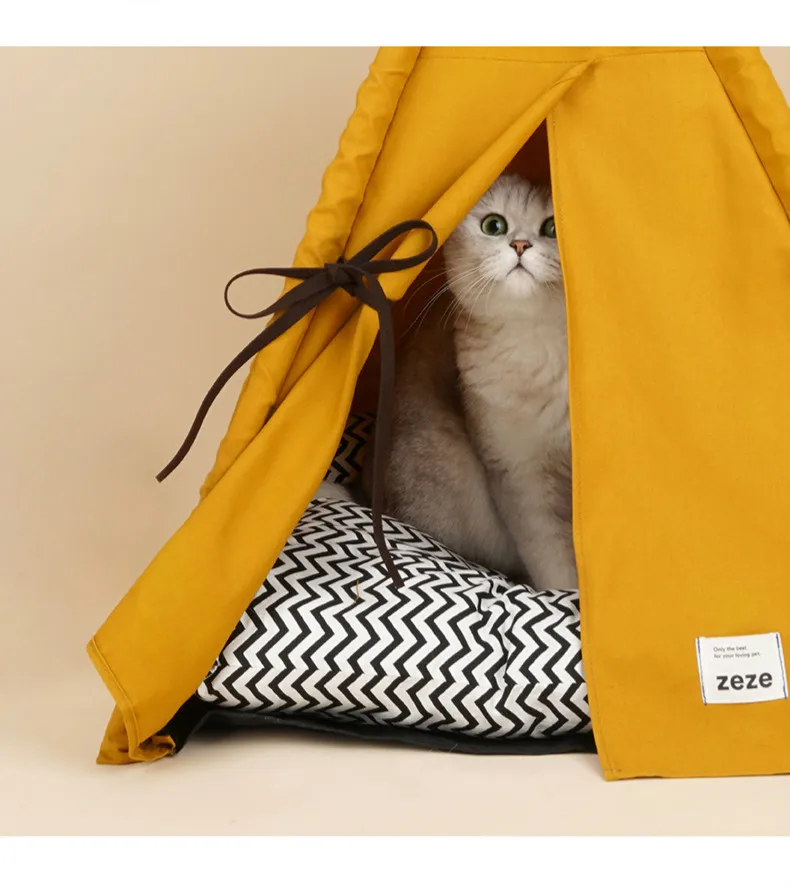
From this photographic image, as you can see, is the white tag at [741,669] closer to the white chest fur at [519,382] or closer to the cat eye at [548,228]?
the white chest fur at [519,382]

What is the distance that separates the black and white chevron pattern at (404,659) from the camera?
1.49 m

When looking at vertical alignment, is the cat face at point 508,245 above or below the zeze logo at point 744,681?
above

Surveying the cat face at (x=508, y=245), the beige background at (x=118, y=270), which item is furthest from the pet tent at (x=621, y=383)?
the beige background at (x=118, y=270)

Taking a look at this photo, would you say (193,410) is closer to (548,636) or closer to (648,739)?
(548,636)

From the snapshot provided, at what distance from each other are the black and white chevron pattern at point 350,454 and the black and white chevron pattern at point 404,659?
56cm

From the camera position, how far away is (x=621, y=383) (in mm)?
1465

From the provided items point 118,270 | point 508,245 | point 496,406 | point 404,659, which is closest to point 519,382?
point 496,406

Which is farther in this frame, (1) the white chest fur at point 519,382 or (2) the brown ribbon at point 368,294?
(1) the white chest fur at point 519,382

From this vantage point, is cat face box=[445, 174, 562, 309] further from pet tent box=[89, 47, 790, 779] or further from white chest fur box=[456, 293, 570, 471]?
pet tent box=[89, 47, 790, 779]

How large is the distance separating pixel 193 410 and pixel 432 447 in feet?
A: 1.85

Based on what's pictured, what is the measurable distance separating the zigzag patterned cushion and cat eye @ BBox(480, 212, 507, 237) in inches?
23.7

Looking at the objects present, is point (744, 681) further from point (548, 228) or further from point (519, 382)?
point (548, 228)

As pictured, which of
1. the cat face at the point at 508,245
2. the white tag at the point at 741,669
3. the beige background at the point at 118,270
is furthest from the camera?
the beige background at the point at 118,270

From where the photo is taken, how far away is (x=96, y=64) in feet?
7.46
